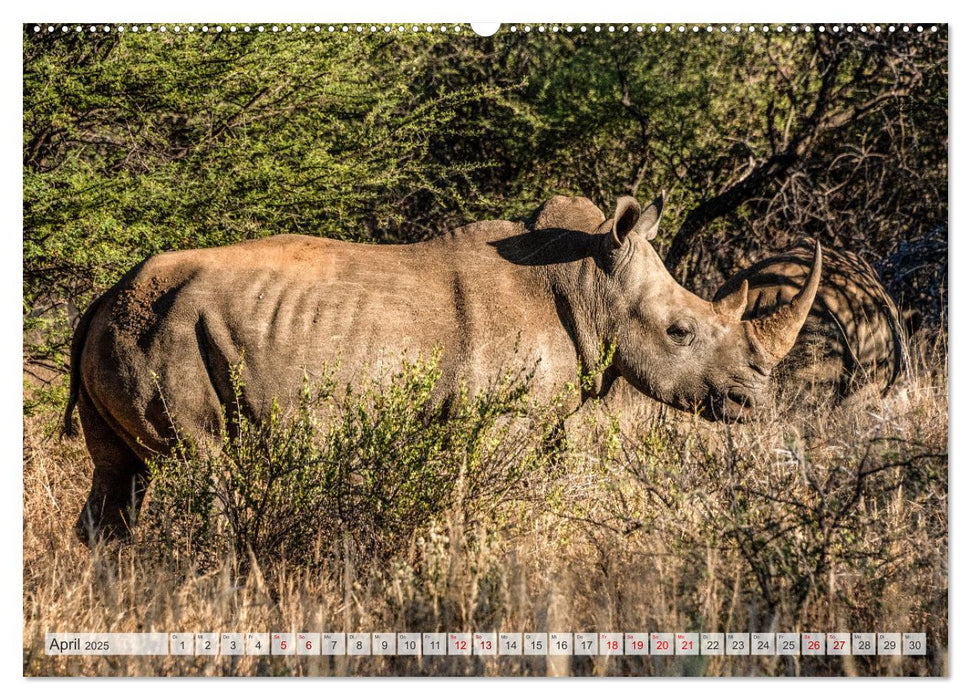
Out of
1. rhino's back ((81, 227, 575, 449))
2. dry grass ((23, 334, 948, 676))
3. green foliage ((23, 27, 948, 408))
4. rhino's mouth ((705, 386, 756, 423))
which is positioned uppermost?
green foliage ((23, 27, 948, 408))

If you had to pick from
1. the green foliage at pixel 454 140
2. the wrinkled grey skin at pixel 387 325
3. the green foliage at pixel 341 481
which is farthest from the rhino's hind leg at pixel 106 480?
the green foliage at pixel 454 140

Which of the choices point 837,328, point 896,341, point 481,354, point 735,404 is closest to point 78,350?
point 481,354

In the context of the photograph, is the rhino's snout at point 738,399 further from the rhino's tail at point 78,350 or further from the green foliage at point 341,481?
the rhino's tail at point 78,350

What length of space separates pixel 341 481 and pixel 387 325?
1.04m

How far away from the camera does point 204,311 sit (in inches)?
229

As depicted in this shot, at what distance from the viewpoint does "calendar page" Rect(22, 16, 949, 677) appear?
4711 millimetres

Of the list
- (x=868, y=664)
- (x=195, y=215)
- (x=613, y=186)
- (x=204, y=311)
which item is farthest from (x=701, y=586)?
(x=613, y=186)

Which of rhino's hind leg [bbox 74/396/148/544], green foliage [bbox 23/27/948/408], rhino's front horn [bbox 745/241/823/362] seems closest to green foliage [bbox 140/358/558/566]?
rhino's hind leg [bbox 74/396/148/544]

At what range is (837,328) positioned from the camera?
A: 831 cm

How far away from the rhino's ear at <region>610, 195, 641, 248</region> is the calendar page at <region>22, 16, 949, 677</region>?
0.7 inches

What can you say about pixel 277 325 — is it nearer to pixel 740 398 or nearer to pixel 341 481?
pixel 341 481

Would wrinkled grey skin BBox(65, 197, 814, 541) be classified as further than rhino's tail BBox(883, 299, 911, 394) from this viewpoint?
No

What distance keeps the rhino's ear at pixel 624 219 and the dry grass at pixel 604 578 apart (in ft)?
3.87

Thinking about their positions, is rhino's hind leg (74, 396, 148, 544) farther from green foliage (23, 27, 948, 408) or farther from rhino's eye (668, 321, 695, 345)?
rhino's eye (668, 321, 695, 345)
